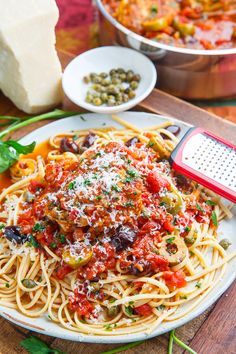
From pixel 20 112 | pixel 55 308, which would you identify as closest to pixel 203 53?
pixel 20 112

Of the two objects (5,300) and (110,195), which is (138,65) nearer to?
(110,195)

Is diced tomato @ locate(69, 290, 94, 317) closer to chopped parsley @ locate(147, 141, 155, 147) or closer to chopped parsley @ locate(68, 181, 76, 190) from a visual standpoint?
chopped parsley @ locate(68, 181, 76, 190)

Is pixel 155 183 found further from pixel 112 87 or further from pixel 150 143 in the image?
pixel 112 87

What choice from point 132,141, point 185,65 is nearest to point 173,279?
point 132,141

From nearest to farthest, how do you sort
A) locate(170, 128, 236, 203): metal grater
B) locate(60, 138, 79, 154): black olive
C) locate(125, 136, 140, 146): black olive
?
locate(170, 128, 236, 203): metal grater, locate(125, 136, 140, 146): black olive, locate(60, 138, 79, 154): black olive

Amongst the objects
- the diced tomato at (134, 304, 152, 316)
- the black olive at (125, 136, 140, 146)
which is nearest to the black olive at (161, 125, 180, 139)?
the black olive at (125, 136, 140, 146)

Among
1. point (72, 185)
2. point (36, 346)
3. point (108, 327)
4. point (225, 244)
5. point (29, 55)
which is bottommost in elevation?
point (36, 346)

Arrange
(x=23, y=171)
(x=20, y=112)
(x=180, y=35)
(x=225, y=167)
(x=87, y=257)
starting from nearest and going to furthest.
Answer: (x=87, y=257) → (x=225, y=167) → (x=23, y=171) → (x=20, y=112) → (x=180, y=35)
